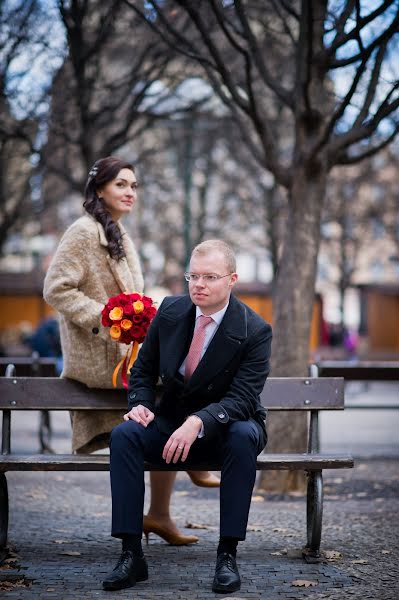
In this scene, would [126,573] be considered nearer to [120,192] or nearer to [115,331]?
[115,331]

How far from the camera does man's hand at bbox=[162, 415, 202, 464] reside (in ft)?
16.1

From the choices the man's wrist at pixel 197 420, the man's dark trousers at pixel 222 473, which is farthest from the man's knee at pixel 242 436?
the man's wrist at pixel 197 420

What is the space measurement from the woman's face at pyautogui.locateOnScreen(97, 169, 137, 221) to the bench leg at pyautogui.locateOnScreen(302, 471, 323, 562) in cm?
202

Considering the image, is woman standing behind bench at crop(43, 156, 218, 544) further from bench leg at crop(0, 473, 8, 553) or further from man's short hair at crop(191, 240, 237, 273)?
man's short hair at crop(191, 240, 237, 273)

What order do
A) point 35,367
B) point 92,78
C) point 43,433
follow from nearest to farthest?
point 43,433 < point 35,367 < point 92,78

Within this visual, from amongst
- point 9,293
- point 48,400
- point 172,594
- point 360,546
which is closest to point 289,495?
point 360,546

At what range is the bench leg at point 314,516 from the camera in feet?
18.0

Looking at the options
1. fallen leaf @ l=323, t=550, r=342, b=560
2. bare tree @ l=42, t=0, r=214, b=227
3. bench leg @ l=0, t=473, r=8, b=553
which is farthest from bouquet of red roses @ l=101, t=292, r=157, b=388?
bare tree @ l=42, t=0, r=214, b=227

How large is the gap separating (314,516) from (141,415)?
115cm

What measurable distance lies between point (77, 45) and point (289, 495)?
7.07 meters

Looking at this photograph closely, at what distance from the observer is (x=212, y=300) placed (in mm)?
5199

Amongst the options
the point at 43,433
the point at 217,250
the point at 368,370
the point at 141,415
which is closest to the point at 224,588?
the point at 141,415

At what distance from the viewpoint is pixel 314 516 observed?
550 centimetres

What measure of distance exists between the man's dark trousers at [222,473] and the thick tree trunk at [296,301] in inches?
119
